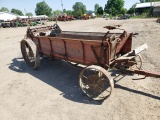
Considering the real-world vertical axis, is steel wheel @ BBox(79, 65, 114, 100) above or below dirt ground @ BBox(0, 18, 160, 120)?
above

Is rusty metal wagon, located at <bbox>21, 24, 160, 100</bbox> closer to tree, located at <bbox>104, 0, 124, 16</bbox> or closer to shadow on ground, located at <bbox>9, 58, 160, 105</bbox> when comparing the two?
shadow on ground, located at <bbox>9, 58, 160, 105</bbox>

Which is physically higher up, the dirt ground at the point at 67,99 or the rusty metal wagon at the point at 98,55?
the rusty metal wagon at the point at 98,55

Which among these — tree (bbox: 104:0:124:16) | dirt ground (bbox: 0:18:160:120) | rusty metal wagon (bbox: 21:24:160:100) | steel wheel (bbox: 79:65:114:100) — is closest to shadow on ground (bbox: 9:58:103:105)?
dirt ground (bbox: 0:18:160:120)

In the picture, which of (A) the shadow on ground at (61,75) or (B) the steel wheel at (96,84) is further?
(A) the shadow on ground at (61,75)

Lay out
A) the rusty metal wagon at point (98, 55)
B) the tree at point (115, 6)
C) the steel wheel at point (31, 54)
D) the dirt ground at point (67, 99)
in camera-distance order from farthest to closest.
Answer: the tree at point (115, 6) < the steel wheel at point (31, 54) < the rusty metal wagon at point (98, 55) < the dirt ground at point (67, 99)

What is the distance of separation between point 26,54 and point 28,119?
13.6ft

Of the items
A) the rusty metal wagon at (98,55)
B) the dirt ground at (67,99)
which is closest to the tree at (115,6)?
the dirt ground at (67,99)

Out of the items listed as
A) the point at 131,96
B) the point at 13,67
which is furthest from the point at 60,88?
the point at 13,67

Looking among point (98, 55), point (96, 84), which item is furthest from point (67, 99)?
point (98, 55)

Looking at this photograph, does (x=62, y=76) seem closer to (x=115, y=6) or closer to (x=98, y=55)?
(x=98, y=55)

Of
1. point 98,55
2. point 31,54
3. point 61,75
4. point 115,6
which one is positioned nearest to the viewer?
point 98,55

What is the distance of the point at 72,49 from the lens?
551 centimetres

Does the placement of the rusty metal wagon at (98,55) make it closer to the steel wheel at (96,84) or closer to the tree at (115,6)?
the steel wheel at (96,84)

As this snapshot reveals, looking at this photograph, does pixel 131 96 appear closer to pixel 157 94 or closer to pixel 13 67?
pixel 157 94
